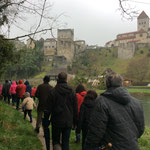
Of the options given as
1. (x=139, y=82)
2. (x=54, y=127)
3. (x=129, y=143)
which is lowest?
(x=139, y=82)

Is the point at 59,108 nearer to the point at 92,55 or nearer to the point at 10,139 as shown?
the point at 10,139

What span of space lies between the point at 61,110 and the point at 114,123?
1.72 m

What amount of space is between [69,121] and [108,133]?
5.37 feet

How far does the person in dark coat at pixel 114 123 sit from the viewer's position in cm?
248

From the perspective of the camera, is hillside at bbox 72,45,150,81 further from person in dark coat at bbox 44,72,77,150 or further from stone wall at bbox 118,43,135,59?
person in dark coat at bbox 44,72,77,150

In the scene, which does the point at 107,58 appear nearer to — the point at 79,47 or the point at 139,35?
the point at 79,47

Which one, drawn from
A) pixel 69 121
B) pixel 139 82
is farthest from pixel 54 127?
pixel 139 82

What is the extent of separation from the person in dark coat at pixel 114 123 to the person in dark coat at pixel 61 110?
1.51m

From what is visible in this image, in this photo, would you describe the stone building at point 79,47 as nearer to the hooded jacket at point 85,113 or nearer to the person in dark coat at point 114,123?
the hooded jacket at point 85,113

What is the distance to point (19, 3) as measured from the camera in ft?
23.6

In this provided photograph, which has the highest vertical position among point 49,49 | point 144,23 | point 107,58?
point 144,23

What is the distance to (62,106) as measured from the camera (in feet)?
13.4

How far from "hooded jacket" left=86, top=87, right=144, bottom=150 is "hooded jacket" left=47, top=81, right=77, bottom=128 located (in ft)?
4.95

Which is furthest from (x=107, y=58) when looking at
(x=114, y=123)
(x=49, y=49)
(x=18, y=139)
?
(x=114, y=123)
